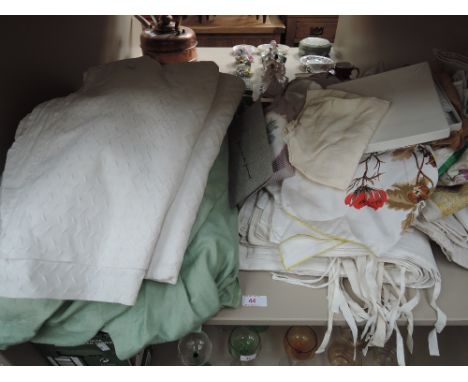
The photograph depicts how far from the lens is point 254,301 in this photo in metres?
0.49

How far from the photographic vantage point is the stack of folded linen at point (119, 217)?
0.35m

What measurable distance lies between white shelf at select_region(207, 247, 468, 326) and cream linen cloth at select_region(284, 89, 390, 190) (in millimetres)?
181

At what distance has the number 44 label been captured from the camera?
482mm

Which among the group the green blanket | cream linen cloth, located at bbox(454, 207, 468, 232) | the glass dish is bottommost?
the glass dish

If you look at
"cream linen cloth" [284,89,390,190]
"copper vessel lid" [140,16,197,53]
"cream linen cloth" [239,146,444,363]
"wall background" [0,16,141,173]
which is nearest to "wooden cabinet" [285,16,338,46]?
"copper vessel lid" [140,16,197,53]

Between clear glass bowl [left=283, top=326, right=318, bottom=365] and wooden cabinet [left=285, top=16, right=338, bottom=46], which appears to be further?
wooden cabinet [left=285, top=16, right=338, bottom=46]

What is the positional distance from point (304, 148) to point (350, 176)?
0.28 ft

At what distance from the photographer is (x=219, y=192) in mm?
499

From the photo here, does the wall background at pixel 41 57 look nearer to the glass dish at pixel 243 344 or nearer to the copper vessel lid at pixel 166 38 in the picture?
the copper vessel lid at pixel 166 38

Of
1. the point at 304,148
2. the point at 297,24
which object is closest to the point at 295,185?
the point at 304,148

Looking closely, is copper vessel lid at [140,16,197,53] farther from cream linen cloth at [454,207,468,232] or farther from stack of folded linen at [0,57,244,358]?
cream linen cloth at [454,207,468,232]

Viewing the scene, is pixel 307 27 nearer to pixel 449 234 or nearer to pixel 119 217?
pixel 449 234

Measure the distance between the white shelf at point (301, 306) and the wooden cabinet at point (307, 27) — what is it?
1.80 metres

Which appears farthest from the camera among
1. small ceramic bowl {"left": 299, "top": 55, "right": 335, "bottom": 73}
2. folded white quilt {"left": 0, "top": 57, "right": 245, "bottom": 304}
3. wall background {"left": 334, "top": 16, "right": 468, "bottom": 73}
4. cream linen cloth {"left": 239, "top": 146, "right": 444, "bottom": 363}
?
small ceramic bowl {"left": 299, "top": 55, "right": 335, "bottom": 73}
